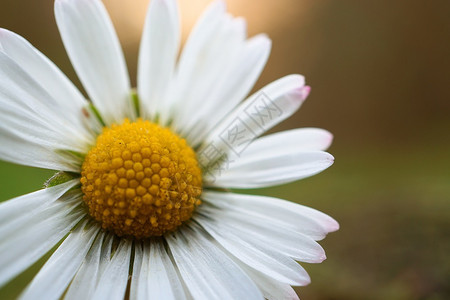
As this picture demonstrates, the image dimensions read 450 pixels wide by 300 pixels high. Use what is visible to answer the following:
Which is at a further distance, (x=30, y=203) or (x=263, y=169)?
(x=263, y=169)

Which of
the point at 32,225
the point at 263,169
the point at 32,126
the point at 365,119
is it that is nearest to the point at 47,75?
the point at 32,126

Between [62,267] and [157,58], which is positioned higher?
[157,58]

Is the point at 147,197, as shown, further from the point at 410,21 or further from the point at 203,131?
the point at 410,21

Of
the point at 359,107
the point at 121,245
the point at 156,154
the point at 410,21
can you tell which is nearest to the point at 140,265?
the point at 121,245

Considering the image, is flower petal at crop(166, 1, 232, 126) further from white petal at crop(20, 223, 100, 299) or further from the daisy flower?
white petal at crop(20, 223, 100, 299)

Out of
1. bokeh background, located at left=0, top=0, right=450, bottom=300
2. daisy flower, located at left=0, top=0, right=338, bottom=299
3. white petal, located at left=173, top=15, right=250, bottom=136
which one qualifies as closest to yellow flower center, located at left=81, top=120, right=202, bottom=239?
daisy flower, located at left=0, top=0, right=338, bottom=299

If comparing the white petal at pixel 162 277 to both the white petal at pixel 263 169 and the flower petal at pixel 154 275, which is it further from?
the white petal at pixel 263 169

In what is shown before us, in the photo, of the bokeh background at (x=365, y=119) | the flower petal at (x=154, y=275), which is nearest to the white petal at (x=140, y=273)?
the flower petal at (x=154, y=275)

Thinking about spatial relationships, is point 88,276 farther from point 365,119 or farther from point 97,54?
point 365,119
